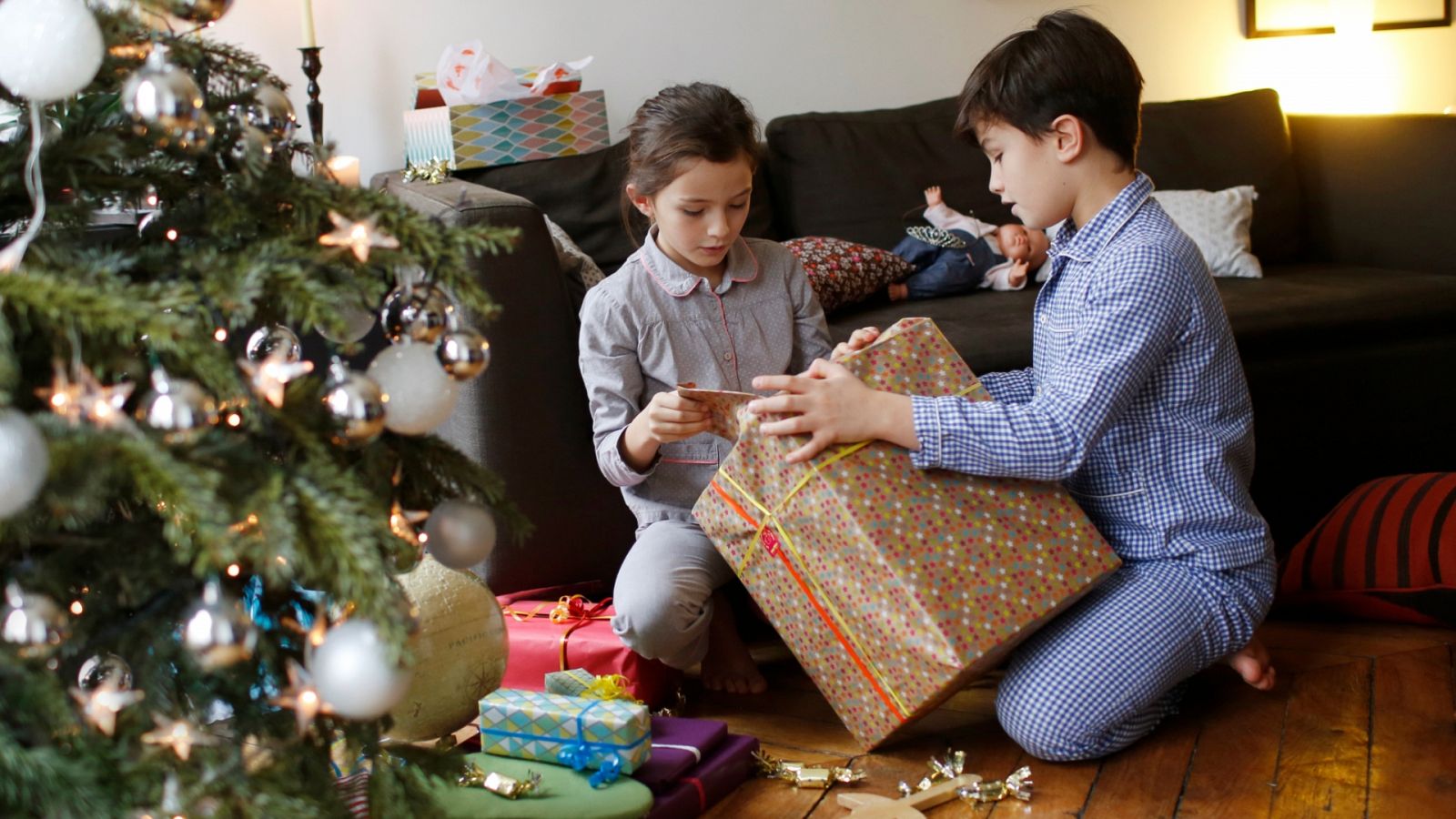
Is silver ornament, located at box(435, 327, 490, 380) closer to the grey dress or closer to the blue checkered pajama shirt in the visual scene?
the blue checkered pajama shirt

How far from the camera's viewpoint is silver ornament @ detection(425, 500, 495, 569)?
3.42 ft

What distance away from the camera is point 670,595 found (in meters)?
1.72

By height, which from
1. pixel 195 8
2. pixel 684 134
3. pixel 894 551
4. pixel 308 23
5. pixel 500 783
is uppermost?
pixel 308 23

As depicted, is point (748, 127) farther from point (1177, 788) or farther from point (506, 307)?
point (1177, 788)

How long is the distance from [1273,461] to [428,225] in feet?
5.94

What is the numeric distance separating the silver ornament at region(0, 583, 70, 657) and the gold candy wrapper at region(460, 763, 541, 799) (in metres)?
0.62

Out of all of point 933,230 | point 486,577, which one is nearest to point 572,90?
point 933,230

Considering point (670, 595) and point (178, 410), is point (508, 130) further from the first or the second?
point (178, 410)

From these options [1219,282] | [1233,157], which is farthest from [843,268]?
[1233,157]

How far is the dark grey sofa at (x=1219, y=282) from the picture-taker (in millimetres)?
1935

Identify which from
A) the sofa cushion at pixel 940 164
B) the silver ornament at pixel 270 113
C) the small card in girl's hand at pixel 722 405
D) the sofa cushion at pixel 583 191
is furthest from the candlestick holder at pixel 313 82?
the silver ornament at pixel 270 113

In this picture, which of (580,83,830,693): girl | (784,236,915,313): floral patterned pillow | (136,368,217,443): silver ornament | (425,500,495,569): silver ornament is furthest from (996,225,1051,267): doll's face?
(136,368,217,443): silver ornament

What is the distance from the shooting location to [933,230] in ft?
9.01

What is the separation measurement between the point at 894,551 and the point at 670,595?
0.37 m
